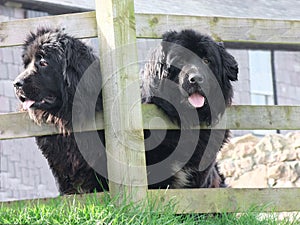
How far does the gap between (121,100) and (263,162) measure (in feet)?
20.7

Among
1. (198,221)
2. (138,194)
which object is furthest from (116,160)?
(198,221)

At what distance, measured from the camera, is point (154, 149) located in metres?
5.52

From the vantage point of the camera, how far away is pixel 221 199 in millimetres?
5230

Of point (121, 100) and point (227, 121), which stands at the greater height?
point (121, 100)

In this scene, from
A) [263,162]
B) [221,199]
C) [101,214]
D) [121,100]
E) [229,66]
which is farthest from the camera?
[263,162]

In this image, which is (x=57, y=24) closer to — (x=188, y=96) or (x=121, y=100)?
(x=121, y=100)

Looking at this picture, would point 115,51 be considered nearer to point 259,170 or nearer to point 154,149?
point 154,149

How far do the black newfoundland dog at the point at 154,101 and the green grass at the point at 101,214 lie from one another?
486 millimetres

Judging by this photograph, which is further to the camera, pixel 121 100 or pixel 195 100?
pixel 195 100

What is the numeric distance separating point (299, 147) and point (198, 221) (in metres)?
6.07

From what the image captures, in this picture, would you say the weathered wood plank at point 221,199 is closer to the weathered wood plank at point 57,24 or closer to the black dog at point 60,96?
the black dog at point 60,96

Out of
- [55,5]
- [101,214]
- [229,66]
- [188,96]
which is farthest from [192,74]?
[55,5]

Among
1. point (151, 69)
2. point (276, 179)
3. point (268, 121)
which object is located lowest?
point (276, 179)

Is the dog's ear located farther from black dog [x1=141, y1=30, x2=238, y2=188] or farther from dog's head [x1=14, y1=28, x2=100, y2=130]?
dog's head [x1=14, y1=28, x2=100, y2=130]
